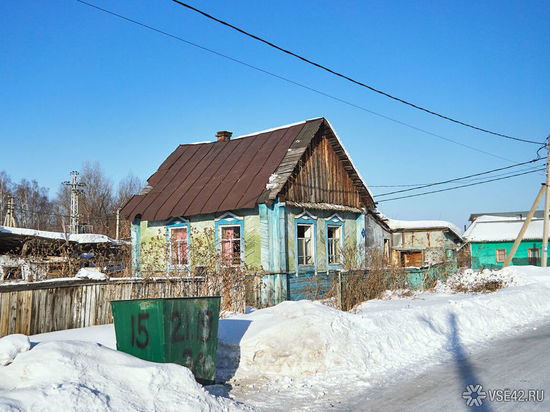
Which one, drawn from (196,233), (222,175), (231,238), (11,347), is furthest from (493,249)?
(11,347)

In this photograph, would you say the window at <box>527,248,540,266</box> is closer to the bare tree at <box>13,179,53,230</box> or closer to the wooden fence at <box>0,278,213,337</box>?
the wooden fence at <box>0,278,213,337</box>

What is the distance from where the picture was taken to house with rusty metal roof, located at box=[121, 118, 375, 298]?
16.1 meters

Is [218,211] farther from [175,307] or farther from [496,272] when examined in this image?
[496,272]

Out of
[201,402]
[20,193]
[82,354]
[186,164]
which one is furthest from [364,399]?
[20,193]

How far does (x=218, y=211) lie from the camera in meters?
16.9

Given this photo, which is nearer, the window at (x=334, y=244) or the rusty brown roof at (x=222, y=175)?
the rusty brown roof at (x=222, y=175)

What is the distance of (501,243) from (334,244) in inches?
1002

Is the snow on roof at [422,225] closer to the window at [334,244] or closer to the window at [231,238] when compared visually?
the window at [334,244]

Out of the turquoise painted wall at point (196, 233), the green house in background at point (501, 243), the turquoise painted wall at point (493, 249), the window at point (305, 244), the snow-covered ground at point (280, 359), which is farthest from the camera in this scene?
the turquoise painted wall at point (493, 249)

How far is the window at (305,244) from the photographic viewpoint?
17.3m

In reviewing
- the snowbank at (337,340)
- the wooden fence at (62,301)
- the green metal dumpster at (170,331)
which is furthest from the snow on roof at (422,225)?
the green metal dumpster at (170,331)

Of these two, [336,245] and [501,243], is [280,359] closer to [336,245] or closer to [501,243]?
[336,245]

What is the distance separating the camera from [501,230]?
40.2 m

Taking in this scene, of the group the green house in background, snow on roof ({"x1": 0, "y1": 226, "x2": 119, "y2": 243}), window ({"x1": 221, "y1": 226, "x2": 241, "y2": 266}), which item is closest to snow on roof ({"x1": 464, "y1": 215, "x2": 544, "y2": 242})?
the green house in background
